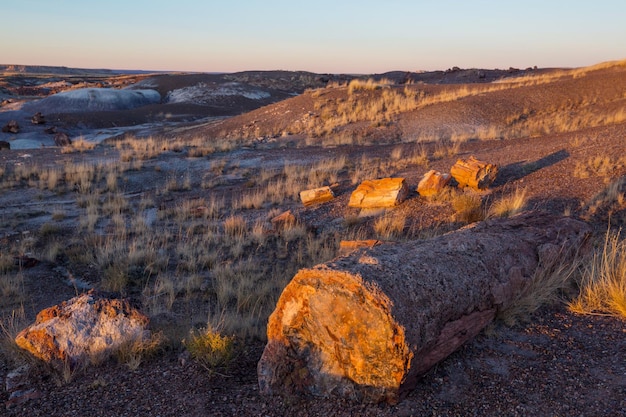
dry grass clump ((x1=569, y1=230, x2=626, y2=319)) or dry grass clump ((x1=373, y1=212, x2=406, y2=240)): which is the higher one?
dry grass clump ((x1=569, y1=230, x2=626, y2=319))

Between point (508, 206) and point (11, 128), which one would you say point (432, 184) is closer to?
point (508, 206)

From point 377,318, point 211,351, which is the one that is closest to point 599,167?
point 377,318

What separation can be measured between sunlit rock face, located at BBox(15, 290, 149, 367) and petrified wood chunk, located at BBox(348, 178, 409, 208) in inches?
228

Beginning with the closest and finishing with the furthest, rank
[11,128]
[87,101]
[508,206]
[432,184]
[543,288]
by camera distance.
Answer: [543,288]
[508,206]
[432,184]
[11,128]
[87,101]

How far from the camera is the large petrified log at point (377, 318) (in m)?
3.26

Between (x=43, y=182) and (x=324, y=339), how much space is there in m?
13.1

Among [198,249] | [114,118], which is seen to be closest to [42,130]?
[114,118]

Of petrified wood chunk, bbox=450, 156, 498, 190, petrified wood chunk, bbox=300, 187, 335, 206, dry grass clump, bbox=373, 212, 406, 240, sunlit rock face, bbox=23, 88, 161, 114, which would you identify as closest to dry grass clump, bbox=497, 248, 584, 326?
dry grass clump, bbox=373, 212, 406, 240

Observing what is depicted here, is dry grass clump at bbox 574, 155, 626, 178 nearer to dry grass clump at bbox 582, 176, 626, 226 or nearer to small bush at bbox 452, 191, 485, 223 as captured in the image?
dry grass clump at bbox 582, 176, 626, 226

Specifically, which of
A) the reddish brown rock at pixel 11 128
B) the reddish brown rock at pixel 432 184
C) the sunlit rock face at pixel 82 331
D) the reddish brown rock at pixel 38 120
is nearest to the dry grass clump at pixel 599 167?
the reddish brown rock at pixel 432 184

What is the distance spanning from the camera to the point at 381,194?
378 inches

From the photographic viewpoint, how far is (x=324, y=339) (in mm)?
3496

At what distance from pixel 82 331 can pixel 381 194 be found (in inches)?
251

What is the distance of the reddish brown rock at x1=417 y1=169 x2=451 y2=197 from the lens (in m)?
9.45
